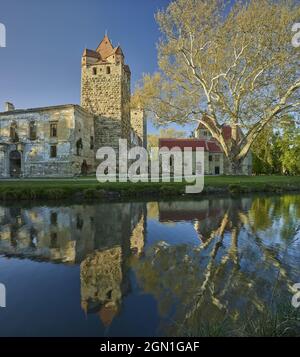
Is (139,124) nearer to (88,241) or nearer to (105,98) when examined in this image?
(105,98)

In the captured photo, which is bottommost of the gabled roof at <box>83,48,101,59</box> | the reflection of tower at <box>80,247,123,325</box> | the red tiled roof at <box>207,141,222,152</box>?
the reflection of tower at <box>80,247,123,325</box>

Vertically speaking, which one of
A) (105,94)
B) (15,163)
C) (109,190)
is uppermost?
(105,94)

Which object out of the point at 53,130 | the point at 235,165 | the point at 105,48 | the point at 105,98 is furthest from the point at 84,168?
the point at 235,165

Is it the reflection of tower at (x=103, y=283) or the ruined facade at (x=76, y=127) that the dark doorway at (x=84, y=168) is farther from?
the reflection of tower at (x=103, y=283)

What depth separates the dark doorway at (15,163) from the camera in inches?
1180

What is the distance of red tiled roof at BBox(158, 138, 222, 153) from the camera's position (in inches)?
1750

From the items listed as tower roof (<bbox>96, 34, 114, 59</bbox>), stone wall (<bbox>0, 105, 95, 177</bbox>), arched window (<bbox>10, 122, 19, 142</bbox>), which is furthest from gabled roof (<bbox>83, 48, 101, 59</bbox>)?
arched window (<bbox>10, 122, 19, 142</bbox>)

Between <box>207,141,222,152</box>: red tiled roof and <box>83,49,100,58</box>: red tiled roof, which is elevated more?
<box>83,49,100,58</box>: red tiled roof

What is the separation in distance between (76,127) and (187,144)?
22.4m

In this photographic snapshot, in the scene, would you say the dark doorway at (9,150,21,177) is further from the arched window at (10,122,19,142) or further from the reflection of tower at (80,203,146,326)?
the reflection of tower at (80,203,146,326)

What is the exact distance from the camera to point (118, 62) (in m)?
32.4

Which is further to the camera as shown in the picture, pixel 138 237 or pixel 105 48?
pixel 105 48

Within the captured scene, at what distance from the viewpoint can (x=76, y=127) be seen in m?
27.9
